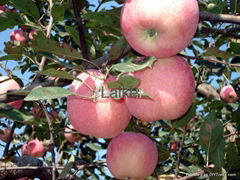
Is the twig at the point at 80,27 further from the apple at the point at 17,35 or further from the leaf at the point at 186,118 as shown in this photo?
the apple at the point at 17,35

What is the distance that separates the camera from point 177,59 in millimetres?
1106

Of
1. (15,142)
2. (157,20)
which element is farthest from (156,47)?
(15,142)

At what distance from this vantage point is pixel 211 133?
4.36 feet

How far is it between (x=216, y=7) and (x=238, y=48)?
0.59ft

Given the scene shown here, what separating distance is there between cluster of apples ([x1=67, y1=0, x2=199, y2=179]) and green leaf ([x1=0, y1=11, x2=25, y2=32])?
513mm

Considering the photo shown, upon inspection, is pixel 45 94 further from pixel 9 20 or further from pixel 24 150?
pixel 24 150

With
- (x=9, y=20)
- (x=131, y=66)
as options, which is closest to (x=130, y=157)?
(x=131, y=66)

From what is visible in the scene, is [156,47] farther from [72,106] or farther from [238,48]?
[238,48]

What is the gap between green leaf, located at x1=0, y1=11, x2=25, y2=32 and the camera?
1.48 metres

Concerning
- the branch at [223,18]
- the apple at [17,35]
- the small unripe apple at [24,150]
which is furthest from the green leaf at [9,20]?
the small unripe apple at [24,150]

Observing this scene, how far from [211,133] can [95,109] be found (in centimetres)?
46

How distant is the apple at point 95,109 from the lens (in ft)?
3.66

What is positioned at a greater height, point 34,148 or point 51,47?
point 51,47

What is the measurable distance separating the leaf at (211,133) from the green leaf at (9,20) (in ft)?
2.73
